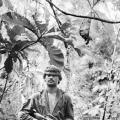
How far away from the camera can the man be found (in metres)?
1.51

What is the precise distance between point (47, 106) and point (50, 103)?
25 millimetres

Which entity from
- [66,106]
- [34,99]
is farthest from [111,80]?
[34,99]

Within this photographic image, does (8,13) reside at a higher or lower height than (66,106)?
higher

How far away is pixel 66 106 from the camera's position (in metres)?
1.58

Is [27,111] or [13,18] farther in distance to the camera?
[27,111]

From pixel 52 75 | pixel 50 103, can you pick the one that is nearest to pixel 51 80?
pixel 52 75

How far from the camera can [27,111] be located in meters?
1.51

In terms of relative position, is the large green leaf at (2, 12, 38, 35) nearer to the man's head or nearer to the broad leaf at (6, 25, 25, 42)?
the broad leaf at (6, 25, 25, 42)

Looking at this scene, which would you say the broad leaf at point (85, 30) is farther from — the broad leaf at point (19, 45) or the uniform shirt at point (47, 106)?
the uniform shirt at point (47, 106)

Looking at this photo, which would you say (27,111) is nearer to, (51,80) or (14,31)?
(51,80)

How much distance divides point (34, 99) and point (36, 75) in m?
0.39

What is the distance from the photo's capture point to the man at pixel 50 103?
1.51 meters

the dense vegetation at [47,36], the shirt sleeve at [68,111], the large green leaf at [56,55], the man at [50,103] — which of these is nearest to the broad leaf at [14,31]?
the dense vegetation at [47,36]

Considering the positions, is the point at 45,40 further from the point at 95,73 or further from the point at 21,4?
the point at 95,73
